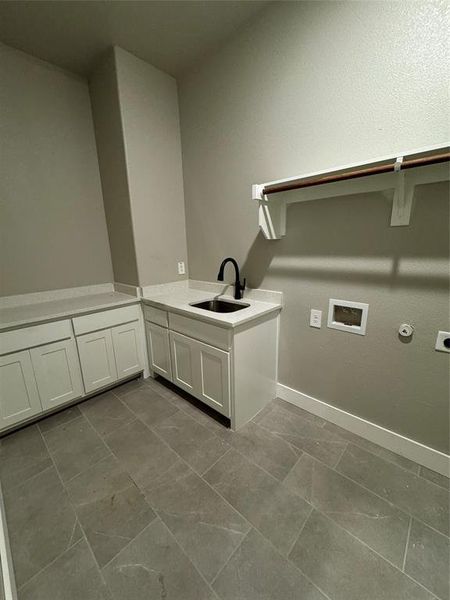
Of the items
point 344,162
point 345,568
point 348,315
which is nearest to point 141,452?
point 345,568

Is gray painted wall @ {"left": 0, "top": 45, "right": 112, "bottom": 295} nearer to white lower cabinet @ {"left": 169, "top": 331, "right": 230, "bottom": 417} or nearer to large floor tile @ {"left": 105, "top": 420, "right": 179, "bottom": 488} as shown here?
white lower cabinet @ {"left": 169, "top": 331, "right": 230, "bottom": 417}

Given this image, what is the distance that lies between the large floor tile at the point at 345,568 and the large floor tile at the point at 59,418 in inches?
64.8

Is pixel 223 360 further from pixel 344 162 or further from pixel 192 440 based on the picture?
pixel 344 162

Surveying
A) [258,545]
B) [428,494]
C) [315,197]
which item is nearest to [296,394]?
[428,494]

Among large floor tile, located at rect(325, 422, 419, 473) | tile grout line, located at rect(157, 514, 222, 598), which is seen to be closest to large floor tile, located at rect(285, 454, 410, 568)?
large floor tile, located at rect(325, 422, 419, 473)

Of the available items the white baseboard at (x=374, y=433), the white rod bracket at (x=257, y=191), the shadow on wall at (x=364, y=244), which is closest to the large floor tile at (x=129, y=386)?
the white baseboard at (x=374, y=433)

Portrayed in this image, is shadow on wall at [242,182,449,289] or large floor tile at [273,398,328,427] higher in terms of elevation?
shadow on wall at [242,182,449,289]

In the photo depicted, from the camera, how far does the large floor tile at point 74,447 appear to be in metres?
1.43

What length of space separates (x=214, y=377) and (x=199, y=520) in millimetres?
731

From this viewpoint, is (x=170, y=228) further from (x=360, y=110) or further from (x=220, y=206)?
(x=360, y=110)

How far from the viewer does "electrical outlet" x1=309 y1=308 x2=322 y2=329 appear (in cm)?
167

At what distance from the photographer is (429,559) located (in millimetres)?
994

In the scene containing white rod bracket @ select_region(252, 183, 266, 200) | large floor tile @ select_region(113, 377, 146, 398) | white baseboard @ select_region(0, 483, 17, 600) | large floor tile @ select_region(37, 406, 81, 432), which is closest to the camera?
white baseboard @ select_region(0, 483, 17, 600)

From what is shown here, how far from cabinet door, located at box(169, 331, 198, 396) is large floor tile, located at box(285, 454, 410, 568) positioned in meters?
0.87
